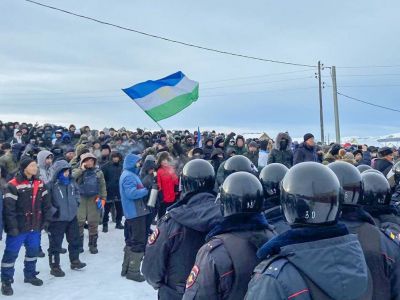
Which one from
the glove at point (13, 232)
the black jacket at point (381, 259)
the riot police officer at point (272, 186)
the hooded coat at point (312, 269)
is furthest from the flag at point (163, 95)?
the hooded coat at point (312, 269)

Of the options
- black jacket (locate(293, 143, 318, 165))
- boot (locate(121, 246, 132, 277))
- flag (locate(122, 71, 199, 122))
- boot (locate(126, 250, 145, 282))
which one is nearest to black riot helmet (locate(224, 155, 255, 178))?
boot (locate(126, 250, 145, 282))

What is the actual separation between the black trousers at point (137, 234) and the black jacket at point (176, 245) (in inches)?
142

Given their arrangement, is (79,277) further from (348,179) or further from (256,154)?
(256,154)

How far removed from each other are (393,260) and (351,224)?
0.34m

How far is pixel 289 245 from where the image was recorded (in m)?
2.06

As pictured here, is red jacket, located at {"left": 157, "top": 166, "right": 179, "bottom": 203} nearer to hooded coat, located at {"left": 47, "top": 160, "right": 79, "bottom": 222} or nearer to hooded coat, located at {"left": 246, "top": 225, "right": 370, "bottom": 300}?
hooded coat, located at {"left": 47, "top": 160, "right": 79, "bottom": 222}

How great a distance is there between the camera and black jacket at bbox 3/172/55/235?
6672 mm

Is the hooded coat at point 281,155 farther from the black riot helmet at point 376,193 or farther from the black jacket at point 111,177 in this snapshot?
the black riot helmet at point 376,193

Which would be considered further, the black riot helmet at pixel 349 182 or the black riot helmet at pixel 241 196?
the black riot helmet at pixel 349 182

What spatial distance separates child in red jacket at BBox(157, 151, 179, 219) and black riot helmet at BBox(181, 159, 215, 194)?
4500 millimetres

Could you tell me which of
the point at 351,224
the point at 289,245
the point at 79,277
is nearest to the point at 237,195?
the point at 351,224

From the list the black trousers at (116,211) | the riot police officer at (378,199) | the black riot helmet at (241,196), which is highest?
the black riot helmet at (241,196)

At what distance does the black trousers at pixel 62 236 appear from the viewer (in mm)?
7605

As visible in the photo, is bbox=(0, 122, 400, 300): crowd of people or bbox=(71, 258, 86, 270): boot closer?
bbox=(0, 122, 400, 300): crowd of people
